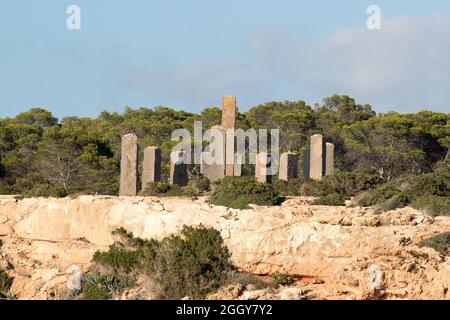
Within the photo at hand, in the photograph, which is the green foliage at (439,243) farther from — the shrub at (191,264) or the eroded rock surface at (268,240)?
the shrub at (191,264)

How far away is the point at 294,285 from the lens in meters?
24.9

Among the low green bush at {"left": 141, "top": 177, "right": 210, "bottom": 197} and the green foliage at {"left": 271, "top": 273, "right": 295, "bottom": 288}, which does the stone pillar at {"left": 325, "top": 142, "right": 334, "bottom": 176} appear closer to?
the low green bush at {"left": 141, "top": 177, "right": 210, "bottom": 197}

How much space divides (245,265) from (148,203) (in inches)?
151

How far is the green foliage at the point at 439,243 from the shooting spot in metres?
25.0

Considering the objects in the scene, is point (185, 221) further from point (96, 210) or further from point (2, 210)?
point (2, 210)

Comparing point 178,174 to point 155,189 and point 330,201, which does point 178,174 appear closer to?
point 155,189

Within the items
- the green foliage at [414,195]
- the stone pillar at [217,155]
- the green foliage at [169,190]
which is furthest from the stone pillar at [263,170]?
the green foliage at [414,195]

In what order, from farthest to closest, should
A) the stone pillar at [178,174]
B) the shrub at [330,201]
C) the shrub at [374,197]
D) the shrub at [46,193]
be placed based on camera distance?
the stone pillar at [178,174] < the shrub at [46,193] < the shrub at [330,201] < the shrub at [374,197]

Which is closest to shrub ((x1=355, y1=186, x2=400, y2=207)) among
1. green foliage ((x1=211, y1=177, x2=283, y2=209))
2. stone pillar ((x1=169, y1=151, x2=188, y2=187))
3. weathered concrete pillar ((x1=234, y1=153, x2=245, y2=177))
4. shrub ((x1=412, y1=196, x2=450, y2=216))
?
shrub ((x1=412, y1=196, x2=450, y2=216))

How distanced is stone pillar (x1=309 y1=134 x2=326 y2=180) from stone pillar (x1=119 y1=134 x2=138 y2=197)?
224 inches

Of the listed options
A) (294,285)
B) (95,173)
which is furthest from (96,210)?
(95,173)

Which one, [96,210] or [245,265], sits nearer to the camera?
[245,265]

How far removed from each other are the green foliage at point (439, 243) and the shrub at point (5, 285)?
813 centimetres

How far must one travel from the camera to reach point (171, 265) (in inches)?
1010
